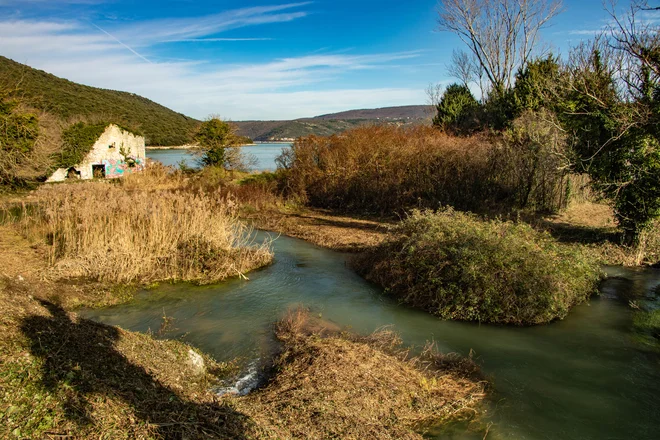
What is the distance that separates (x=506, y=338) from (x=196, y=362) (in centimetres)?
517

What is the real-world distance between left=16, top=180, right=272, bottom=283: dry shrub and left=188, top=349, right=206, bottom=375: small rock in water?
4.43 m

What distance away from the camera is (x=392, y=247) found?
1061cm

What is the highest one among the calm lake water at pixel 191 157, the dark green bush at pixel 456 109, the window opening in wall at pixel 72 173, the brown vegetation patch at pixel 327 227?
the dark green bush at pixel 456 109

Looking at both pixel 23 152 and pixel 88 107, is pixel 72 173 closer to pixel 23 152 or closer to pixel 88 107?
pixel 23 152

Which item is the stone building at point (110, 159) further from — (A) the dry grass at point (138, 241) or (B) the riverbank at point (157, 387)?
(B) the riverbank at point (157, 387)

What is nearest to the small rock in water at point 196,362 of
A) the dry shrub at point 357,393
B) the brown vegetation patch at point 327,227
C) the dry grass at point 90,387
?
the dry grass at point 90,387

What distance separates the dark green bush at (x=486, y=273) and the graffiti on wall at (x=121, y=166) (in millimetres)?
23300

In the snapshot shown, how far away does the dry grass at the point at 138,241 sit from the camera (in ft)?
32.3

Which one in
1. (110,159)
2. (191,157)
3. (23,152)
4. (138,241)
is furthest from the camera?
(191,157)

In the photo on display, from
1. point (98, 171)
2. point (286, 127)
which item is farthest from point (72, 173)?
point (286, 127)

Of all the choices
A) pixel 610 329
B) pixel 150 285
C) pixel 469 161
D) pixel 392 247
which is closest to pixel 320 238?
pixel 392 247

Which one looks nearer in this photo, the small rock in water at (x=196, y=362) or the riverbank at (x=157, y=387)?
the riverbank at (x=157, y=387)

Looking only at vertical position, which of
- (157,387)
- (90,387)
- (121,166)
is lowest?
(157,387)

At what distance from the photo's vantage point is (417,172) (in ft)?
60.2
